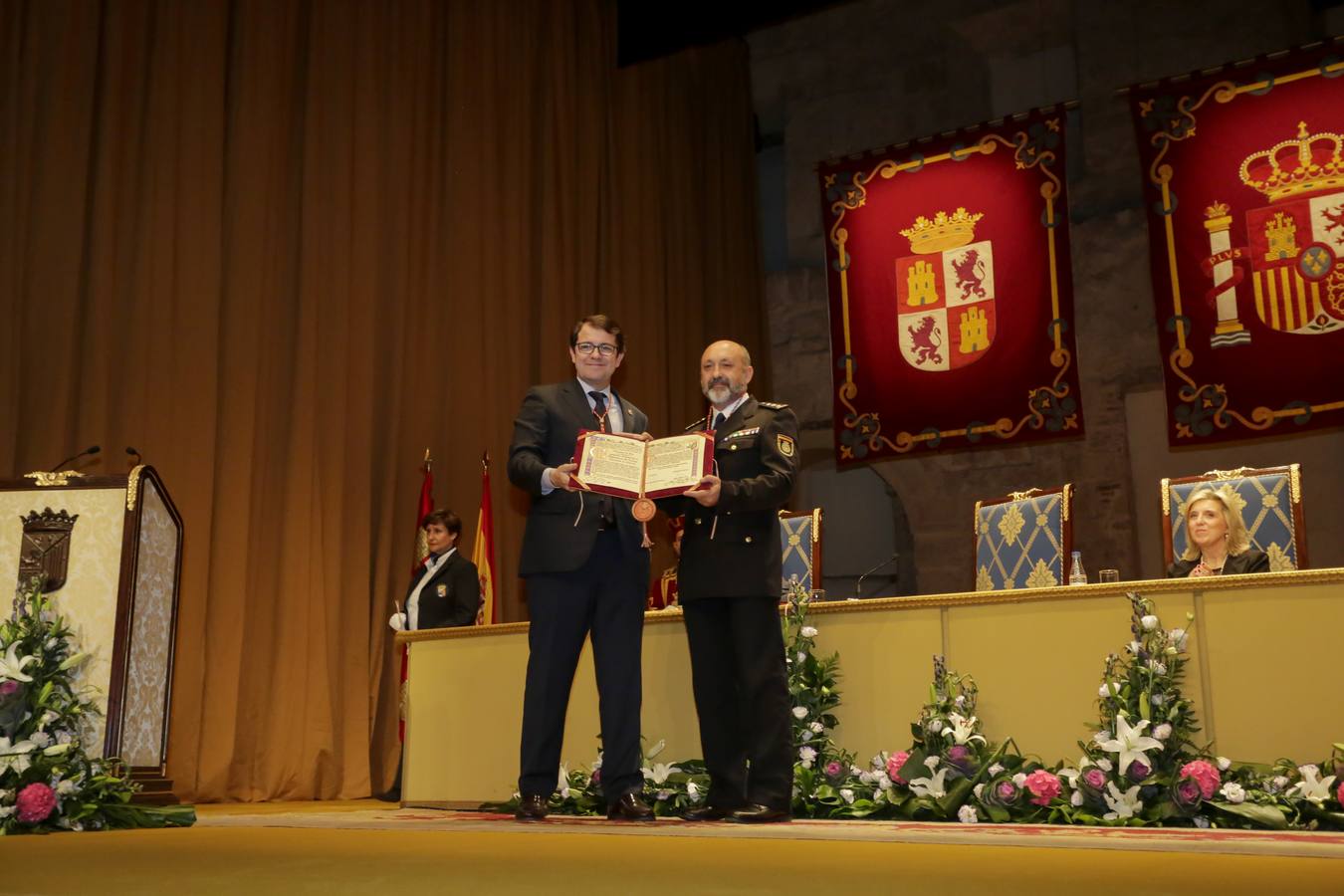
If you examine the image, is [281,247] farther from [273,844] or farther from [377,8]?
[273,844]

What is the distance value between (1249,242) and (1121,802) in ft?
15.1

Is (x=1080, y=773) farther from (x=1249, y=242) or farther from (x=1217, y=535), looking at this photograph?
(x=1249, y=242)

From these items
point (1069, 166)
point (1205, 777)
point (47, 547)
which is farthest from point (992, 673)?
point (1069, 166)

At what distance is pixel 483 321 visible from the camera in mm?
7211

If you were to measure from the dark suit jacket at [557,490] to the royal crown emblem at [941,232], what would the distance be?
478cm

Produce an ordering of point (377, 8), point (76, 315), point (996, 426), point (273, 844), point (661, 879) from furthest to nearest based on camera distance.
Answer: point (996, 426), point (377, 8), point (76, 315), point (273, 844), point (661, 879)

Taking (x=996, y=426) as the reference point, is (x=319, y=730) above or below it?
below

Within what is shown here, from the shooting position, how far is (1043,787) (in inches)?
135

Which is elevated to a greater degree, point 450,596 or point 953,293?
point 953,293

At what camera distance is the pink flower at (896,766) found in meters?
3.66

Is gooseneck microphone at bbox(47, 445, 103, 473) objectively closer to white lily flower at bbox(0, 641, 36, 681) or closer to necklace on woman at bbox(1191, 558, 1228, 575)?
white lily flower at bbox(0, 641, 36, 681)

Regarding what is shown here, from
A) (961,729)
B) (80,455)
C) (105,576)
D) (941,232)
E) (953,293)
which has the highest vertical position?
(941,232)

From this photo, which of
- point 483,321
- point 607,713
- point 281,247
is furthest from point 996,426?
point 607,713

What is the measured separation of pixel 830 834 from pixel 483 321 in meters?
4.69
